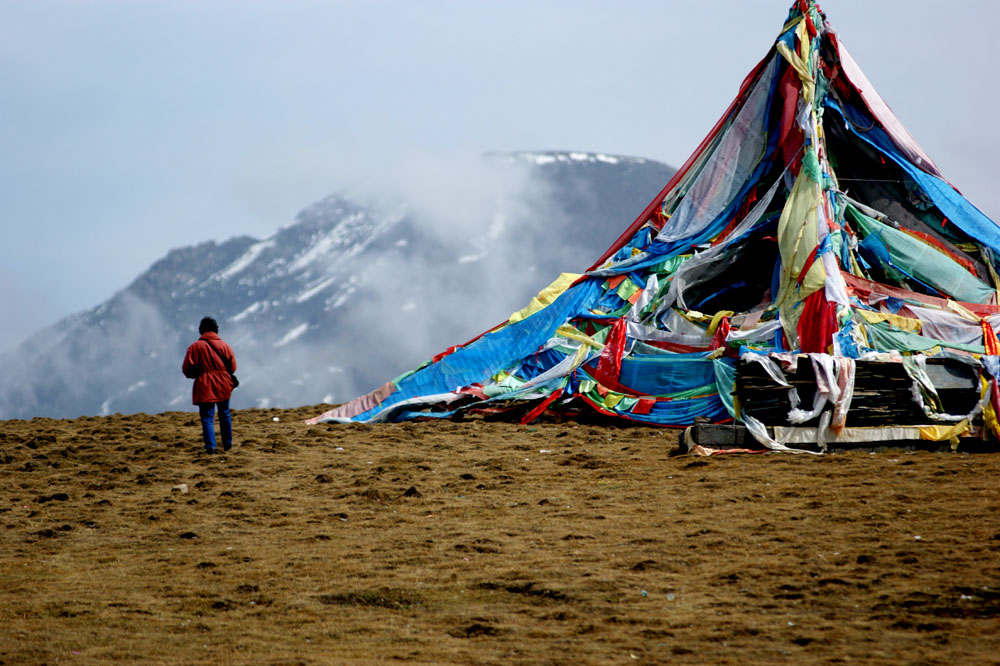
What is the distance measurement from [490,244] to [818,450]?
119948 mm

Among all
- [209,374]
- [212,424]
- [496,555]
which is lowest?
[496,555]

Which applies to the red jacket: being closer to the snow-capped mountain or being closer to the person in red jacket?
the person in red jacket

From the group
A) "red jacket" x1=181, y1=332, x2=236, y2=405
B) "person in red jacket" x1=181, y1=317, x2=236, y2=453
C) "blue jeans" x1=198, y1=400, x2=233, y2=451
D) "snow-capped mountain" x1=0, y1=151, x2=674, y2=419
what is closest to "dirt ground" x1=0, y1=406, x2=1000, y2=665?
"blue jeans" x1=198, y1=400, x2=233, y2=451

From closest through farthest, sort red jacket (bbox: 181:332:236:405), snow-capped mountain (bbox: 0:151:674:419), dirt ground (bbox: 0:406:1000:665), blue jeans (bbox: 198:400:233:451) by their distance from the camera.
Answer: dirt ground (bbox: 0:406:1000:665)
red jacket (bbox: 181:332:236:405)
blue jeans (bbox: 198:400:233:451)
snow-capped mountain (bbox: 0:151:674:419)

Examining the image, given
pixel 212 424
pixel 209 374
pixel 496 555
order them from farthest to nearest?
pixel 212 424
pixel 209 374
pixel 496 555

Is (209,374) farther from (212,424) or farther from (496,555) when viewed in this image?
(496,555)

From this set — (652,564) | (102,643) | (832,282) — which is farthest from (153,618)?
(832,282)

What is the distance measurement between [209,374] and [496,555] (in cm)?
458

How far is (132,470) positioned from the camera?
10.5 m

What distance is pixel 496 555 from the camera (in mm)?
7383

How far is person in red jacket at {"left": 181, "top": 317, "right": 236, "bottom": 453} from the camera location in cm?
1084

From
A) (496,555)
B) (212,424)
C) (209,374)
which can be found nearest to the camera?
(496,555)

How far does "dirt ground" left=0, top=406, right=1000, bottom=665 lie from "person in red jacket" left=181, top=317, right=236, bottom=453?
397 millimetres

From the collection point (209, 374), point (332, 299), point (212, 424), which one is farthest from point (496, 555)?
point (332, 299)
